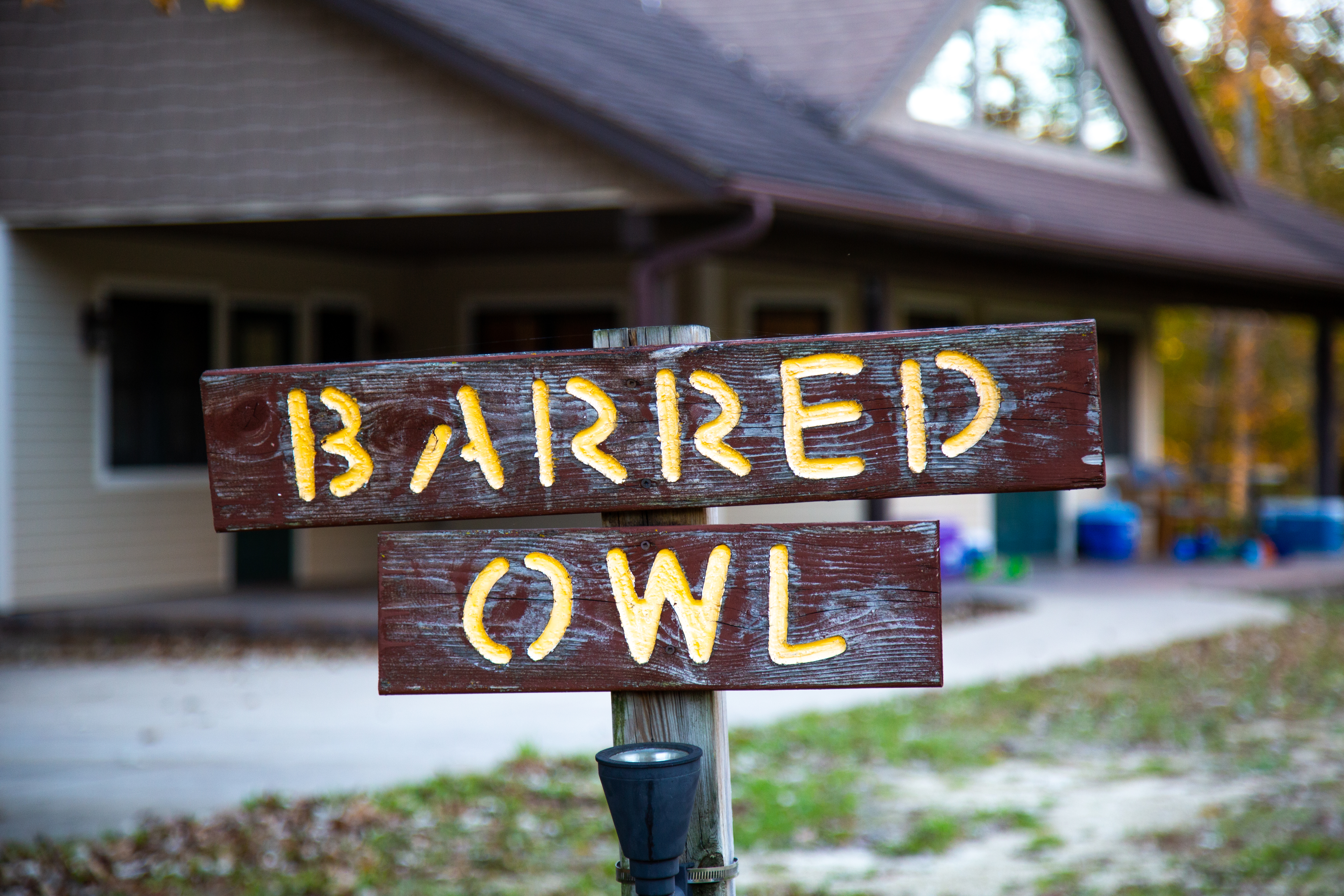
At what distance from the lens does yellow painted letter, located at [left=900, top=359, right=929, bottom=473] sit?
2184 millimetres

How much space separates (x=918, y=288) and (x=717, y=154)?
502cm

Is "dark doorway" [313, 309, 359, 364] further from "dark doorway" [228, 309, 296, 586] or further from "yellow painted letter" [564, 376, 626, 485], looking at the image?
"yellow painted letter" [564, 376, 626, 485]

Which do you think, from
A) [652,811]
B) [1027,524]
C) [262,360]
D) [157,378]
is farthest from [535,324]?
[652,811]

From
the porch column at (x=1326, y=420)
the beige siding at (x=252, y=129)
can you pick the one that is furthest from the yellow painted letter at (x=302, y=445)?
the porch column at (x=1326, y=420)

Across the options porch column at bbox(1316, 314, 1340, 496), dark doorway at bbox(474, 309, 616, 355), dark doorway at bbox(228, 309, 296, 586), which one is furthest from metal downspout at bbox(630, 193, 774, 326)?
porch column at bbox(1316, 314, 1340, 496)

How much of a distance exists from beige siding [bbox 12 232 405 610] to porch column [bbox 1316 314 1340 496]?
10.3 m

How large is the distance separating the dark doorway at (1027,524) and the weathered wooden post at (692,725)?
40.6 feet

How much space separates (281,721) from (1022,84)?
10.7 m

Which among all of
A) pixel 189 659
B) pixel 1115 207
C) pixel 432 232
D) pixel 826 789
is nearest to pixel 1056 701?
pixel 826 789

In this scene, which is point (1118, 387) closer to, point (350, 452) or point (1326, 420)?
point (1326, 420)

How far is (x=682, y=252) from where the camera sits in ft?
30.6

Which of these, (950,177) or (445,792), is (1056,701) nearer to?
(445,792)

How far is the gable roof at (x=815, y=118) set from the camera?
30.3 feet

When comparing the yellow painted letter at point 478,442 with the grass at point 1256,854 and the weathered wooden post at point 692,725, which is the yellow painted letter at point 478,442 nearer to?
the weathered wooden post at point 692,725
